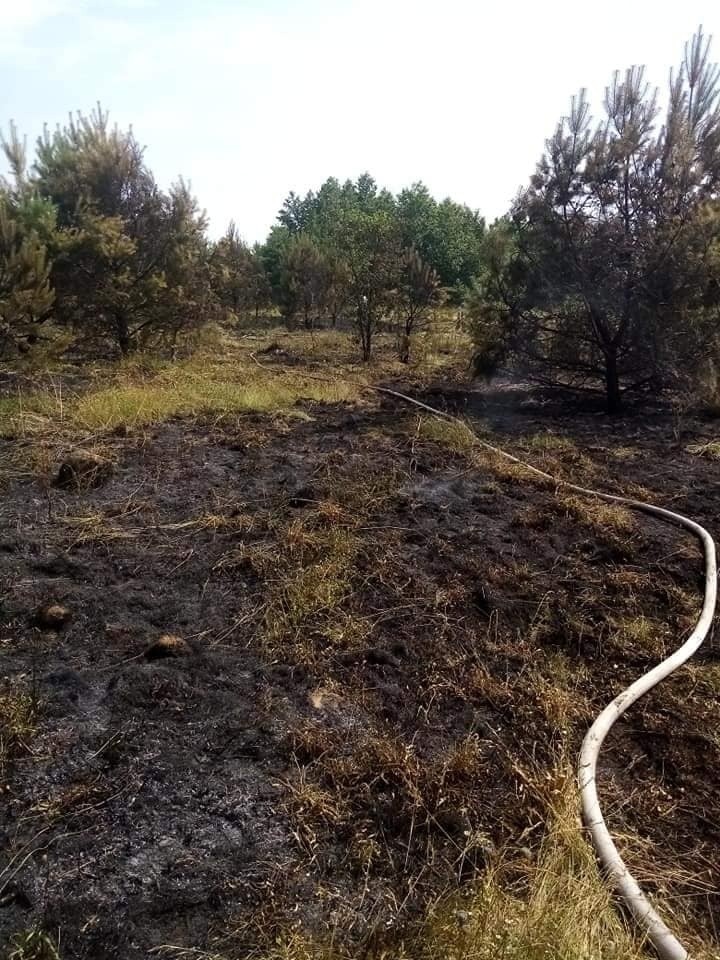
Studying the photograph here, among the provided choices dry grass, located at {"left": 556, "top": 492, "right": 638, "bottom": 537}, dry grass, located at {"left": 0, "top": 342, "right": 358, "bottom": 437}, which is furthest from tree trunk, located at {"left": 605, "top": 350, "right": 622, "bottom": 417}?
dry grass, located at {"left": 556, "top": 492, "right": 638, "bottom": 537}

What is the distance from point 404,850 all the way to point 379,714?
1.74 feet

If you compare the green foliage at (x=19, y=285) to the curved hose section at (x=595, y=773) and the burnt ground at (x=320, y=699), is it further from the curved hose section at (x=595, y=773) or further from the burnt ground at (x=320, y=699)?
the curved hose section at (x=595, y=773)

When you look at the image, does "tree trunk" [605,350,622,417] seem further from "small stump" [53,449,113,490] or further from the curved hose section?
"small stump" [53,449,113,490]

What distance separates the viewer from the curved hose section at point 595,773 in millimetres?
1376

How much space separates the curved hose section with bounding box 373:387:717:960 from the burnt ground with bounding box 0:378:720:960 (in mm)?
70

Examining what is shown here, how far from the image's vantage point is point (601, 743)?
6.57 feet

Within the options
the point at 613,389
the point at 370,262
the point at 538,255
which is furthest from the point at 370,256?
the point at 613,389

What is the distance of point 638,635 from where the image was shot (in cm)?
262

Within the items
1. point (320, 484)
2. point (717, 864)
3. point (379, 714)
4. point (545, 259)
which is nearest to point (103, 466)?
point (320, 484)

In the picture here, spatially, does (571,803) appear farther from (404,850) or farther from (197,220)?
(197,220)

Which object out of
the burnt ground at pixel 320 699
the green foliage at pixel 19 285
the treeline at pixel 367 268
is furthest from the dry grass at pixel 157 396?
the treeline at pixel 367 268

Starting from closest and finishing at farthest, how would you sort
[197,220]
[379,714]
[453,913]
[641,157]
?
[453,913], [379,714], [641,157], [197,220]

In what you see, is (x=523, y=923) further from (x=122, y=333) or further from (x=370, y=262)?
(x=370, y=262)

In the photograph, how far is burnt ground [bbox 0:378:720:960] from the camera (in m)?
1.55
